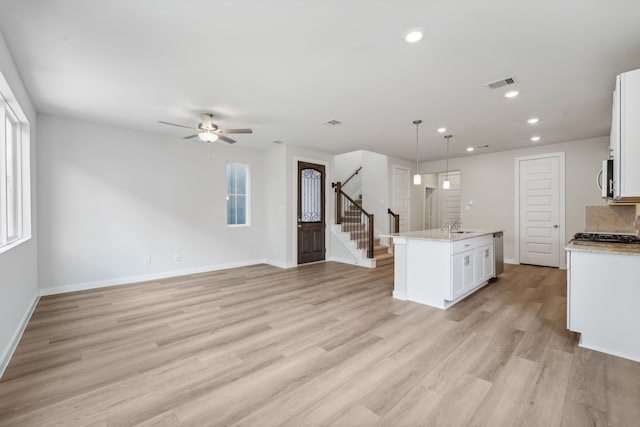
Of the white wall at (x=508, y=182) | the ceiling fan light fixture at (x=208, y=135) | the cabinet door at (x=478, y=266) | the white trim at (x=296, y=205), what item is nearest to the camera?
the ceiling fan light fixture at (x=208, y=135)

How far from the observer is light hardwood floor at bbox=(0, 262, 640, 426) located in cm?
182

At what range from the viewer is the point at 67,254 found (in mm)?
4477

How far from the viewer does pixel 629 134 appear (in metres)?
2.31

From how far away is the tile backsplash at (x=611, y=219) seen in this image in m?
4.58

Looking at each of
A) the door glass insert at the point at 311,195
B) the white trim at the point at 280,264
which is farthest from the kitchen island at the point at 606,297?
the door glass insert at the point at 311,195

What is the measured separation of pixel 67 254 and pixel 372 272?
529 centimetres

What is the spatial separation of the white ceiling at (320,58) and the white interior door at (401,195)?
346cm

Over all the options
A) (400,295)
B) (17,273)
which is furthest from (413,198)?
(17,273)

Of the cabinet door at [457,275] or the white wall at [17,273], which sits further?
the cabinet door at [457,275]

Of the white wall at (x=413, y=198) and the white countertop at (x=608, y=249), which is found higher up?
the white wall at (x=413, y=198)

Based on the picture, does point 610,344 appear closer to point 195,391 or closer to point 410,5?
point 410,5

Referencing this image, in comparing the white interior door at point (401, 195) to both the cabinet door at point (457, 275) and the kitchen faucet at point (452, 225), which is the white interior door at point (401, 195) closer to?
the kitchen faucet at point (452, 225)

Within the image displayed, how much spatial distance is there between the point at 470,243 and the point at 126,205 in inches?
225

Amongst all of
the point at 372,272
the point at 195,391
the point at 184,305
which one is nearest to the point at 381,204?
the point at 372,272
